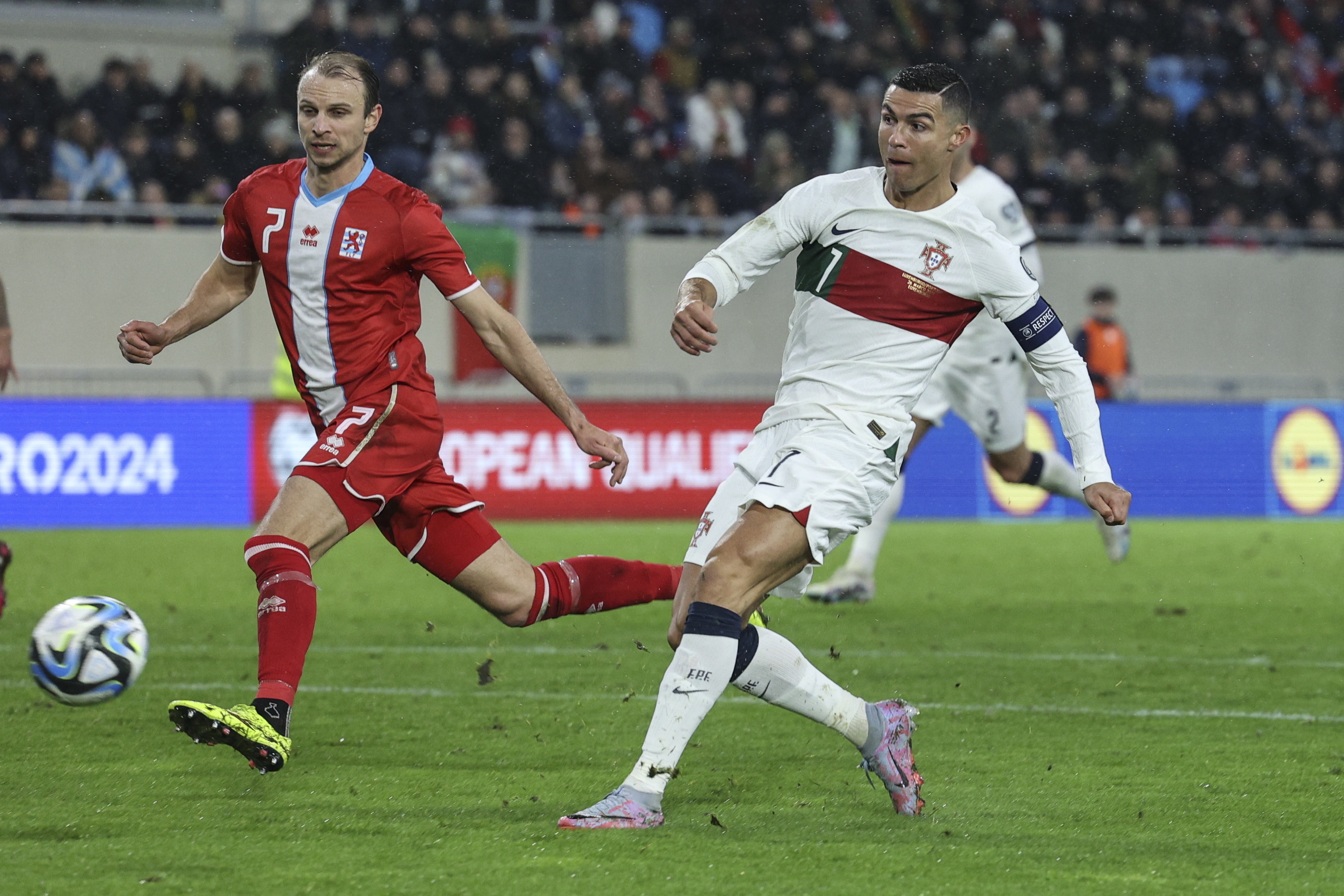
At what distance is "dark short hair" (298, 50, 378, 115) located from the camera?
4.89 m

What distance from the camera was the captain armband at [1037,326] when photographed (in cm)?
459

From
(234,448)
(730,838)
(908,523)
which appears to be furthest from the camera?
(908,523)

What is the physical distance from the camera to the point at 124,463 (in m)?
13.6

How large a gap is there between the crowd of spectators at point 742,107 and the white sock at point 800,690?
12.0 m

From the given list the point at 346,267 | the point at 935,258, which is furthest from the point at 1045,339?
the point at 346,267

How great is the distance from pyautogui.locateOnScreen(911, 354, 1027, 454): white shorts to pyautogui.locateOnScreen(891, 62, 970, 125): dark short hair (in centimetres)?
412

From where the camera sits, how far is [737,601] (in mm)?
4215

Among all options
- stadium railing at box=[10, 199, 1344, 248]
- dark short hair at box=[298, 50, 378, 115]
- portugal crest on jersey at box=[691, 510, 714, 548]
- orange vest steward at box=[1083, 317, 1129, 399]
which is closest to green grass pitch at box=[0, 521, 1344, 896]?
portugal crest on jersey at box=[691, 510, 714, 548]

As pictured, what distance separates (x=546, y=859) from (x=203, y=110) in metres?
13.4

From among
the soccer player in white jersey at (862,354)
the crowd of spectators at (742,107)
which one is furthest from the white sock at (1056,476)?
the crowd of spectators at (742,107)

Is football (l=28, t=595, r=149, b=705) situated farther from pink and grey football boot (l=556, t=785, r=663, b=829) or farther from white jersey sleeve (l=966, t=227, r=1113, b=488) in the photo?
white jersey sleeve (l=966, t=227, r=1113, b=488)

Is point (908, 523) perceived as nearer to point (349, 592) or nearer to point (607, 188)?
point (607, 188)

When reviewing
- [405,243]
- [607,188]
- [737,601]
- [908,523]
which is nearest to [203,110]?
[607,188]

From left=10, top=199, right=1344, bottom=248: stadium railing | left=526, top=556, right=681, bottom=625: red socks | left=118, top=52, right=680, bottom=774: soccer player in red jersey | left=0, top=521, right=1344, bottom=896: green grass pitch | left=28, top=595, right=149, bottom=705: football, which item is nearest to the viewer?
left=0, top=521, right=1344, bottom=896: green grass pitch
